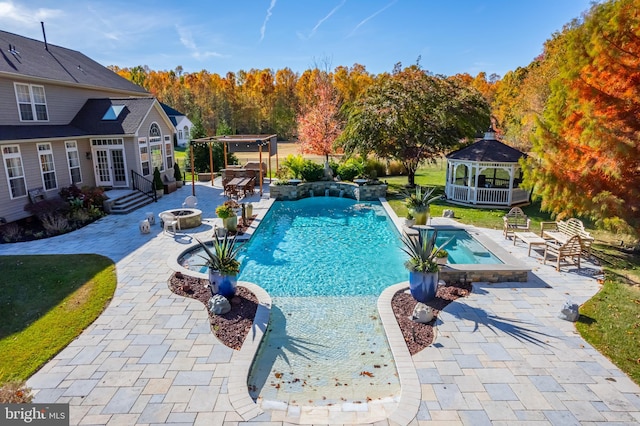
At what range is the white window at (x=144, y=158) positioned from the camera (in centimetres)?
1922

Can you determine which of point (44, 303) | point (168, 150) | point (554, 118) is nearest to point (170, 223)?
point (44, 303)

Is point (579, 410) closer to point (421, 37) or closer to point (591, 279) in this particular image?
point (591, 279)

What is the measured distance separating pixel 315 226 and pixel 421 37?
1827 cm

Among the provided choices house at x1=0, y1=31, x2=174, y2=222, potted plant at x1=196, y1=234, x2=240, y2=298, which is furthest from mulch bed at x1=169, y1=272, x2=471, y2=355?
house at x1=0, y1=31, x2=174, y2=222

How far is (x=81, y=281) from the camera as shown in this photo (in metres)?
9.45

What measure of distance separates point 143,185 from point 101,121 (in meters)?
3.76

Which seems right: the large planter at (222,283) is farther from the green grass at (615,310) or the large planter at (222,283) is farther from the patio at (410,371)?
the green grass at (615,310)

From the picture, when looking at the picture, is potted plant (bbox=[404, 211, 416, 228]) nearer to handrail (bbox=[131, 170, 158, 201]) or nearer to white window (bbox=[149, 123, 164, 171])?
handrail (bbox=[131, 170, 158, 201])

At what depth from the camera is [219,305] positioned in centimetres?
768

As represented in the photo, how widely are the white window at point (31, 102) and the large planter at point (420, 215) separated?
16.8 metres

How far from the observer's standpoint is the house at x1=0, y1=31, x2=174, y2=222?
1439 centimetres

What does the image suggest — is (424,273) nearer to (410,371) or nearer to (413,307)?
(413,307)

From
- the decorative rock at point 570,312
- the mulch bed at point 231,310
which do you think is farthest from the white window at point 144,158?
the decorative rock at point 570,312

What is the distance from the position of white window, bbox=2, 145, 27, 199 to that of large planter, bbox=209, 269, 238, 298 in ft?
37.1
